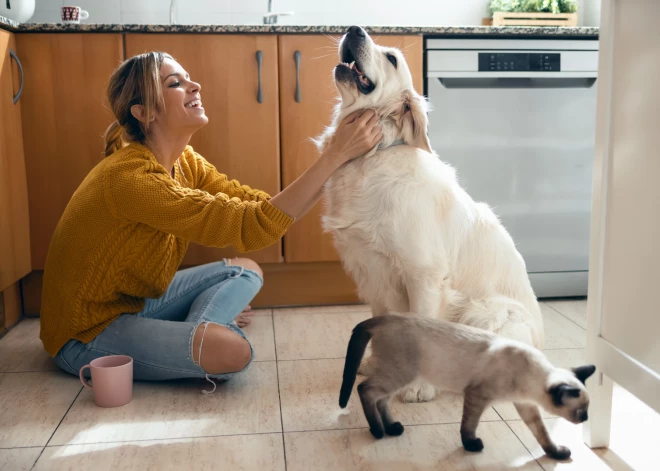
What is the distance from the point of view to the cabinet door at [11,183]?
2578 millimetres

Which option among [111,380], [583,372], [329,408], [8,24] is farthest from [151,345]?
[8,24]

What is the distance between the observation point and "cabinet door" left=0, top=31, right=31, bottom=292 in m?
2.58

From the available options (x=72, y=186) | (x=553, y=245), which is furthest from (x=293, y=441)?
(x=553, y=245)

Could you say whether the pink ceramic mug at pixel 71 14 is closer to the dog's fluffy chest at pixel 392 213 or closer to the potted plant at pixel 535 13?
the dog's fluffy chest at pixel 392 213

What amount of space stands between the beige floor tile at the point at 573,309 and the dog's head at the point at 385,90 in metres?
1.29

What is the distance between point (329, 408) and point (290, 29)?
1.68 m

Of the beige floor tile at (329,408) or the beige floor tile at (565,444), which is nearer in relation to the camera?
the beige floor tile at (565,444)

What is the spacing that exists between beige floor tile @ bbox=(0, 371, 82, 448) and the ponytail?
80 cm

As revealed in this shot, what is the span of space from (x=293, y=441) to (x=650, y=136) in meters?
1.18

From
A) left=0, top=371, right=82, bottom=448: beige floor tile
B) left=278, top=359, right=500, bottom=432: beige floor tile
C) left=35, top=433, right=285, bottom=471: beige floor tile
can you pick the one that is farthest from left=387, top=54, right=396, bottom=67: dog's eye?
left=0, top=371, right=82, bottom=448: beige floor tile

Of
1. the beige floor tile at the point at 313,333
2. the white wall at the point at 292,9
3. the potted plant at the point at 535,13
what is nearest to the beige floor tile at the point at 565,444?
the beige floor tile at the point at 313,333

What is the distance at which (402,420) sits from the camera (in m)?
1.91

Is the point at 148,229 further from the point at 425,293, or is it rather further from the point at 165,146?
the point at 425,293

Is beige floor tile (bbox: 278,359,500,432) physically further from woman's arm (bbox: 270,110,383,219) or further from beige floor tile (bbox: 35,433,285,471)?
woman's arm (bbox: 270,110,383,219)
